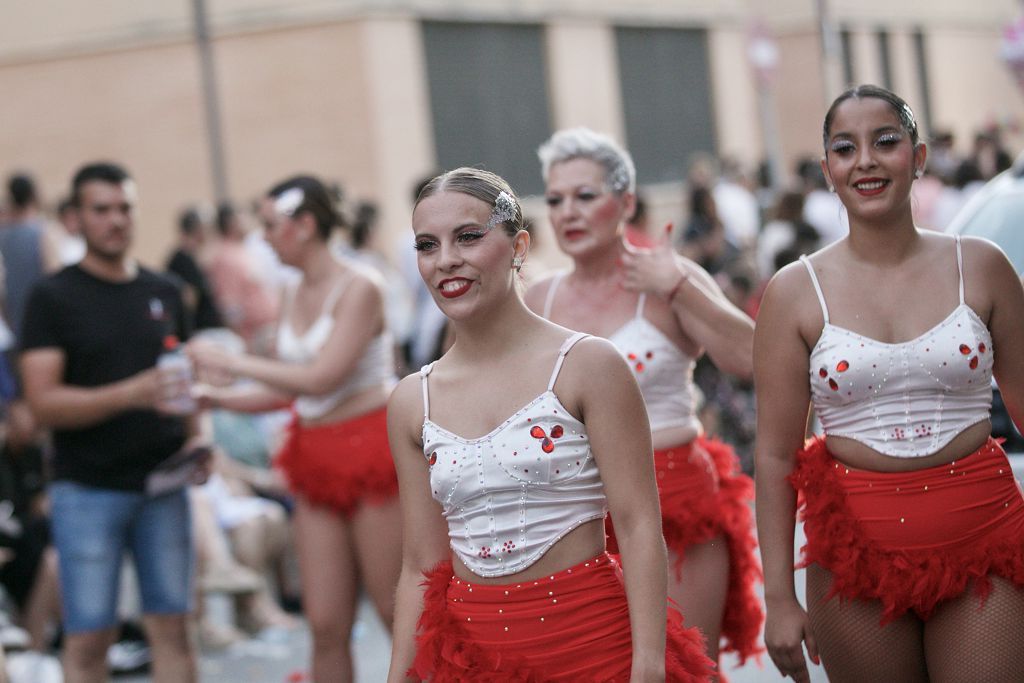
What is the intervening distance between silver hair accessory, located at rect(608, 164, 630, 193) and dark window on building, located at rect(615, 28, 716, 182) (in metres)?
19.8

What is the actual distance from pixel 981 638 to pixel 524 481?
128 centimetres

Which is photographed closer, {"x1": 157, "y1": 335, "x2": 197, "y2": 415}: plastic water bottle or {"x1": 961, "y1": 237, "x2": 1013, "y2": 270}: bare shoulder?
{"x1": 961, "y1": 237, "x2": 1013, "y2": 270}: bare shoulder

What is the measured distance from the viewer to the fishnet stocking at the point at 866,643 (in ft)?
13.5

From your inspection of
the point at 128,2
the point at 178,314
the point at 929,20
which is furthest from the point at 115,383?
the point at 929,20

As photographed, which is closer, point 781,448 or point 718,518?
point 781,448

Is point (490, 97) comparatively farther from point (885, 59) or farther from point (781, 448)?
point (781, 448)

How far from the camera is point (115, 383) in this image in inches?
252

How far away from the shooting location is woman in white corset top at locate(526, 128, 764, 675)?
506 centimetres

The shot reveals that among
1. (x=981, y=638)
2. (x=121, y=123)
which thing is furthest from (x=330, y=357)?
(x=121, y=123)

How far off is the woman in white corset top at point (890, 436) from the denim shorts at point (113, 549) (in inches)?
116

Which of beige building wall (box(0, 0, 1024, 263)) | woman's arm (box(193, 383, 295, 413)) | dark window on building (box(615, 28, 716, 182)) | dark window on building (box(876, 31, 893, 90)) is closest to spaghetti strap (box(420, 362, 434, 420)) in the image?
woman's arm (box(193, 383, 295, 413))

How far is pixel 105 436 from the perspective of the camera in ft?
20.9

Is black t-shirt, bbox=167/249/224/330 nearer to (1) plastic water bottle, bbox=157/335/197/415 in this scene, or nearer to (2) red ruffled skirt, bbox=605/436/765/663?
(1) plastic water bottle, bbox=157/335/197/415

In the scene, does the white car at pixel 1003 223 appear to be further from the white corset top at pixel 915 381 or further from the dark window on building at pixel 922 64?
the dark window on building at pixel 922 64
